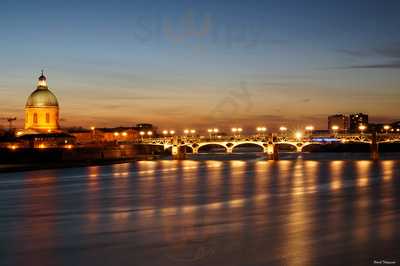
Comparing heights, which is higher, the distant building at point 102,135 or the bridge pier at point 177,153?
the distant building at point 102,135

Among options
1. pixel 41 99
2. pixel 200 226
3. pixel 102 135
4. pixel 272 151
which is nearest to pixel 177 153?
pixel 272 151

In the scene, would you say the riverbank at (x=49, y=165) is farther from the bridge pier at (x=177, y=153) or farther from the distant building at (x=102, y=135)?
the distant building at (x=102, y=135)

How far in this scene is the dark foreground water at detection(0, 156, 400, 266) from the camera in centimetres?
1856

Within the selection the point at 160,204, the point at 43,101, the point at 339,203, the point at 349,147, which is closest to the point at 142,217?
the point at 160,204

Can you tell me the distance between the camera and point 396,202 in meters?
33.6

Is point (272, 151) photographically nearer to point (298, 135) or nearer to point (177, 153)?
point (298, 135)

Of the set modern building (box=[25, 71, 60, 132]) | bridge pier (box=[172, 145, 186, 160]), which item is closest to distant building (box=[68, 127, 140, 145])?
modern building (box=[25, 71, 60, 132])

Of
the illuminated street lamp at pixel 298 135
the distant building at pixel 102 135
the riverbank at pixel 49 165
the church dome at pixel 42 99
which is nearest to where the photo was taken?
the riverbank at pixel 49 165

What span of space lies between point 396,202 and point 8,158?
223ft

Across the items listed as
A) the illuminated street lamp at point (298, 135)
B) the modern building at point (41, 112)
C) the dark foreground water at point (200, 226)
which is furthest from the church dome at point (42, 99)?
the dark foreground water at point (200, 226)

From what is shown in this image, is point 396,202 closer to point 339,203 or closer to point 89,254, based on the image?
point 339,203

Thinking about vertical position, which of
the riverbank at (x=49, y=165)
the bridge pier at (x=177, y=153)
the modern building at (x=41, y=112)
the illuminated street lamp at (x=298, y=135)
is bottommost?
the riverbank at (x=49, y=165)

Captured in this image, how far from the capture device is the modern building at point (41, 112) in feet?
429

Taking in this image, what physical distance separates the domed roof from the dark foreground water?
298 ft
